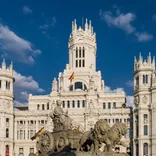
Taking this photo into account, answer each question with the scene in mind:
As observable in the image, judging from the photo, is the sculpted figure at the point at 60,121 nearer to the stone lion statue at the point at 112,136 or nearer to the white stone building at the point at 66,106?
the stone lion statue at the point at 112,136

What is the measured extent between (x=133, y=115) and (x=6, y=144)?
30839 millimetres

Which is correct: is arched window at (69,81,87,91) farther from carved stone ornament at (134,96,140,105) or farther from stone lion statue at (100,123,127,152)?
stone lion statue at (100,123,127,152)

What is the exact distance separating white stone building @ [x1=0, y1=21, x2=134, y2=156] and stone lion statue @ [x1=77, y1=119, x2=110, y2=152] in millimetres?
69878

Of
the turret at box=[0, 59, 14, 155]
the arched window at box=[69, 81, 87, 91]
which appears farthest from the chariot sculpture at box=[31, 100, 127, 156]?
the arched window at box=[69, 81, 87, 91]

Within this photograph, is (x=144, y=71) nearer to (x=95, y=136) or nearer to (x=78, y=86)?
(x=78, y=86)

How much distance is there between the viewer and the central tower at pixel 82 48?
118m

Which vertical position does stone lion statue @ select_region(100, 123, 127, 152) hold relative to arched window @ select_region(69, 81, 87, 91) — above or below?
below

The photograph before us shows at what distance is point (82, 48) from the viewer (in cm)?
11975

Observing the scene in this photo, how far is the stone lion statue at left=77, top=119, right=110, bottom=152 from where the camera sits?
116 feet

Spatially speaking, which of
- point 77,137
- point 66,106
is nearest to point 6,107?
point 66,106

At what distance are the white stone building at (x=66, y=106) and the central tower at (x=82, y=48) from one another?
269mm

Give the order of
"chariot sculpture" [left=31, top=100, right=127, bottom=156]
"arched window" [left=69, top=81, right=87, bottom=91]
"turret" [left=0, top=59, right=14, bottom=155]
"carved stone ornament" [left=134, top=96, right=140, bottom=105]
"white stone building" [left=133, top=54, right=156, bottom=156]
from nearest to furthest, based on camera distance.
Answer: "chariot sculpture" [left=31, top=100, right=127, bottom=156] → "white stone building" [left=133, top=54, right=156, bottom=156] → "carved stone ornament" [left=134, top=96, right=140, bottom=105] → "turret" [left=0, top=59, right=14, bottom=155] → "arched window" [left=69, top=81, right=87, bottom=91]

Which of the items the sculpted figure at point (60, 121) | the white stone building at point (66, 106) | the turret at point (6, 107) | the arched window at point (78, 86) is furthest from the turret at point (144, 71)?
the sculpted figure at point (60, 121)

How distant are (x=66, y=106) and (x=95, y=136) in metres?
75.7
